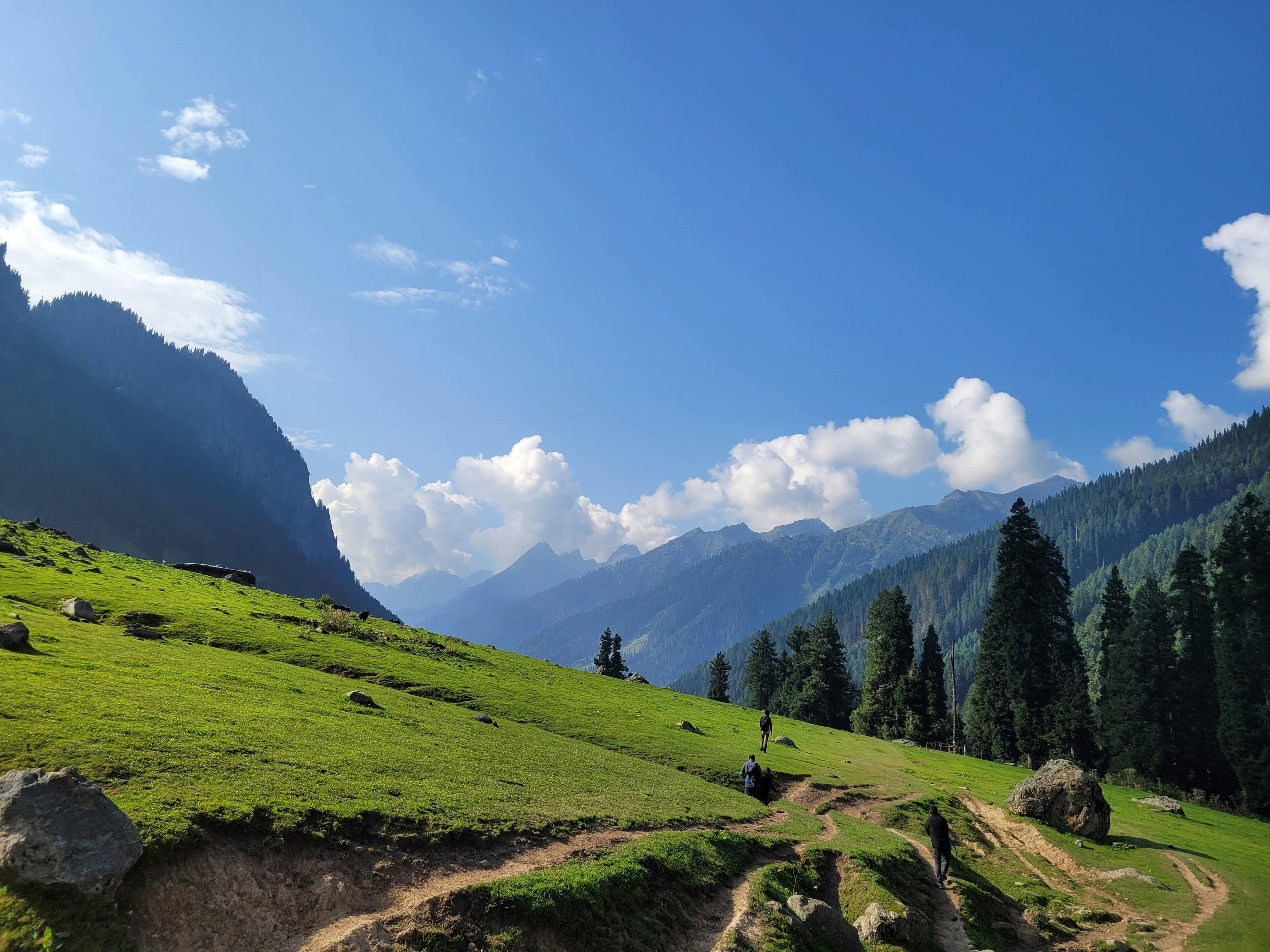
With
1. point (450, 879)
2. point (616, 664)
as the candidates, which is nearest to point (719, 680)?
point (616, 664)

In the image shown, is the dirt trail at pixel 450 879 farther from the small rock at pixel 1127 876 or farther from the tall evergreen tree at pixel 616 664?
the tall evergreen tree at pixel 616 664

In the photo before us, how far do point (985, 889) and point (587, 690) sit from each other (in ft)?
134

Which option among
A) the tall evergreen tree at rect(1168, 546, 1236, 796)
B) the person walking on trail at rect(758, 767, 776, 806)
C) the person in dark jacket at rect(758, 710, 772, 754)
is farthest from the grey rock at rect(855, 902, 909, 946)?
the tall evergreen tree at rect(1168, 546, 1236, 796)

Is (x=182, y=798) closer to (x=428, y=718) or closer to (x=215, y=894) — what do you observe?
(x=215, y=894)

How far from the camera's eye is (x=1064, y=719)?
69562mm

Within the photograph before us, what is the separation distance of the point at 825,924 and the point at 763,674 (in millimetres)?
109888

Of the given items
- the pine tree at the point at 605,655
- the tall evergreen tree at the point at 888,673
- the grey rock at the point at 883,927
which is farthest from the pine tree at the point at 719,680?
the grey rock at the point at 883,927

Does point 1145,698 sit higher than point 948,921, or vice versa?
point 1145,698

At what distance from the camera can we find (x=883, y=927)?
71.9 feet

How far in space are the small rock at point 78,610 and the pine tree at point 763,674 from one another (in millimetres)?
105621

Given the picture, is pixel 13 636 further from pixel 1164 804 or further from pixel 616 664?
pixel 616 664

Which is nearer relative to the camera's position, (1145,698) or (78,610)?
(78,610)

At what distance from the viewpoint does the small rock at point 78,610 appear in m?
35.6

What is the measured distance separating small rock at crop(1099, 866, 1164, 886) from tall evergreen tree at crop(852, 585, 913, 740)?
6553 cm
